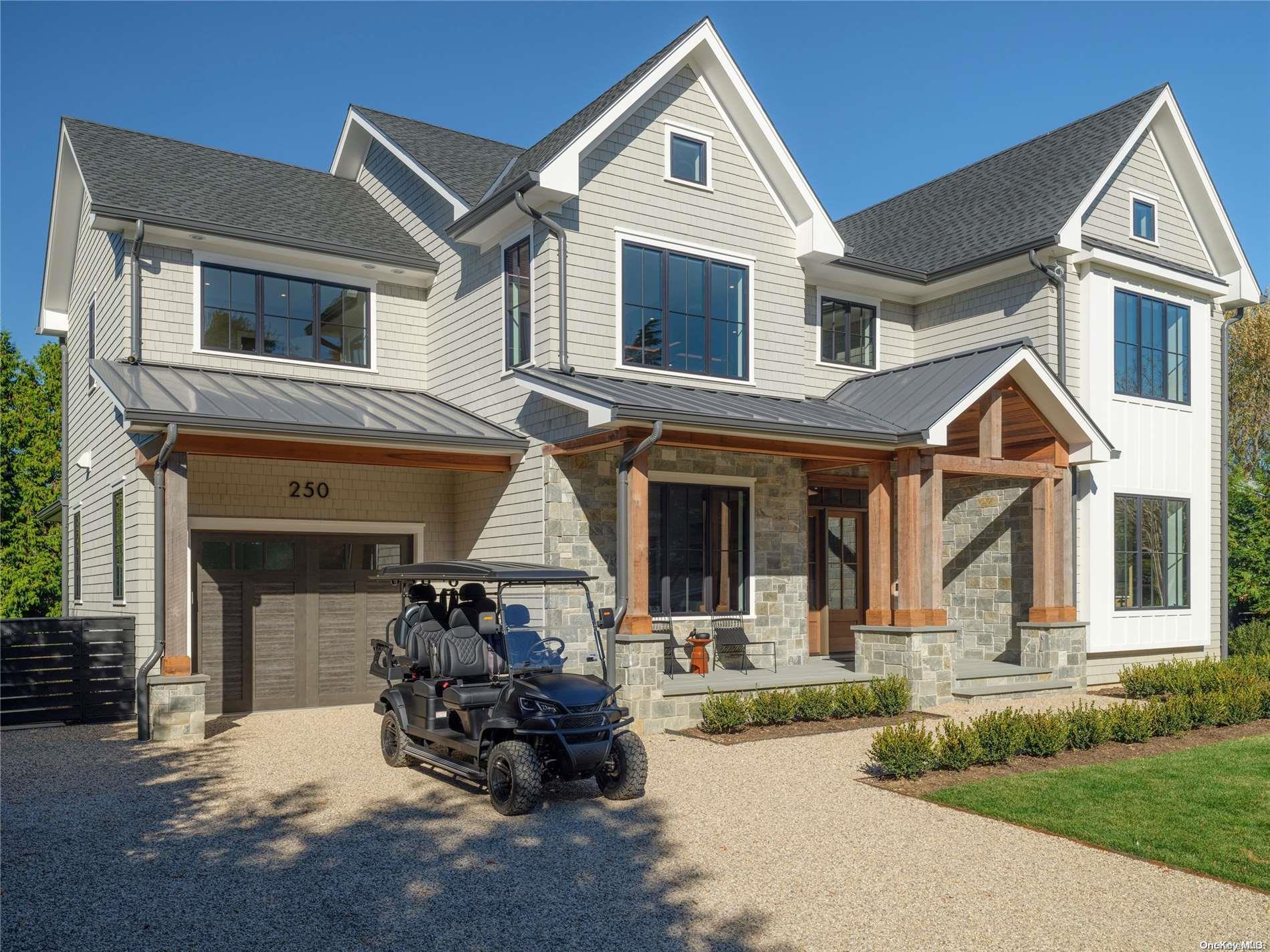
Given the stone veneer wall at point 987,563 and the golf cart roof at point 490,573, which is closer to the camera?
the golf cart roof at point 490,573

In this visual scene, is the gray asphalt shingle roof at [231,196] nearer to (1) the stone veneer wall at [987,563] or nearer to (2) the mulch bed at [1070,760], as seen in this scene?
(1) the stone veneer wall at [987,563]

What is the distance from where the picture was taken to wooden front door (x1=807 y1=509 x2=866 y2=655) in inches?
664

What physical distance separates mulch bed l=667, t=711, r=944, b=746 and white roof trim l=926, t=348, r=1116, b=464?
10.9ft

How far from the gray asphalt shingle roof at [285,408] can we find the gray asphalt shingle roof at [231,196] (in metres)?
1.87

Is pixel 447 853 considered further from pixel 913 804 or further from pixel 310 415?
pixel 310 415

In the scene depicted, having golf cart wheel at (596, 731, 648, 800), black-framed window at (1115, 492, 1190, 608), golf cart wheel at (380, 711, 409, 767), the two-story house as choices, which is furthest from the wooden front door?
golf cart wheel at (596, 731, 648, 800)

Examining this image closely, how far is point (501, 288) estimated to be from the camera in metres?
14.0

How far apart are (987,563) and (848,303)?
4547 mm

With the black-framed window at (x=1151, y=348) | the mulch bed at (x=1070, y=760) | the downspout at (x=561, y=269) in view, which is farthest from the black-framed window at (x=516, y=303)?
the black-framed window at (x=1151, y=348)

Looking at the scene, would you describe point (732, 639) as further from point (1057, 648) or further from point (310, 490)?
point (310, 490)

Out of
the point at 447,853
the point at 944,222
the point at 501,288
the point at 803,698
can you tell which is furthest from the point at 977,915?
the point at 944,222

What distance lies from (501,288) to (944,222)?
27.8 ft

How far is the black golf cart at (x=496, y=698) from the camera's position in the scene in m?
8.03

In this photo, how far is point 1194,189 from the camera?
57.9 ft
